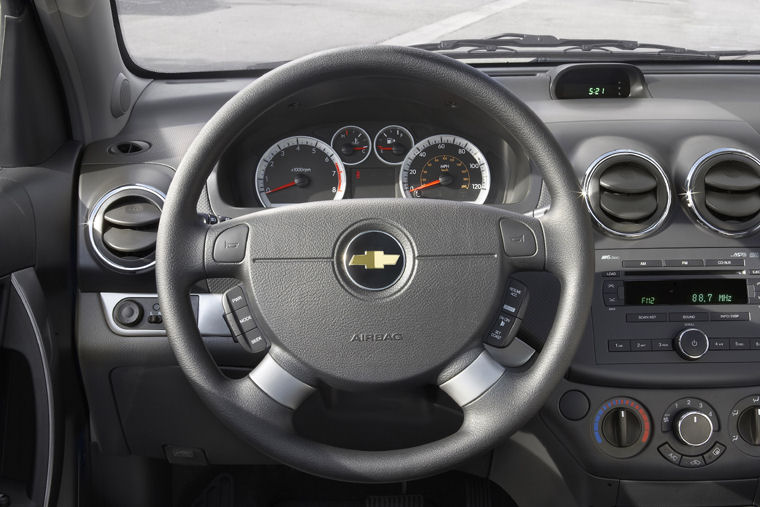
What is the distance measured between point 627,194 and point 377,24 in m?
0.97

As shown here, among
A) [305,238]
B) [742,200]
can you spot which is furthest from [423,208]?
[742,200]

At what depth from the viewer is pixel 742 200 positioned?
5.85ft

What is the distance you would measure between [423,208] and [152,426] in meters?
0.85

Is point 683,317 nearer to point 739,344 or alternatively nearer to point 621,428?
point 739,344

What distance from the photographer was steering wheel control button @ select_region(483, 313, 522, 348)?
143 cm

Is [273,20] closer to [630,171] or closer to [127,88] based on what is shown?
[127,88]

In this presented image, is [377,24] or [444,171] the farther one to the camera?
Answer: [377,24]

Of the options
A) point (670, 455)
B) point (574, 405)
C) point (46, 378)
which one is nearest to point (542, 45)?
point (574, 405)

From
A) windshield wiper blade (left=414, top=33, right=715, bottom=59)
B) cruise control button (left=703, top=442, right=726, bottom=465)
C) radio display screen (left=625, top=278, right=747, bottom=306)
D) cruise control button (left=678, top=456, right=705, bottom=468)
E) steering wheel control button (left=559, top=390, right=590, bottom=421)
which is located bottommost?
cruise control button (left=678, top=456, right=705, bottom=468)

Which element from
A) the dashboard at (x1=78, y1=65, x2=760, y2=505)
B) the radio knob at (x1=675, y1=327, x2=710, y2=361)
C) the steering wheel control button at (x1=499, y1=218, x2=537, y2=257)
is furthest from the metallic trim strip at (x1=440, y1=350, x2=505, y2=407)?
the radio knob at (x1=675, y1=327, x2=710, y2=361)

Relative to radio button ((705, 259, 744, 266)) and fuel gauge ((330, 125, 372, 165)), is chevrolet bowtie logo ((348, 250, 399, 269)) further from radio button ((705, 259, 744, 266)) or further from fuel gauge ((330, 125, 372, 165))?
radio button ((705, 259, 744, 266))

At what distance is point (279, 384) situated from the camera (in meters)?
1.40

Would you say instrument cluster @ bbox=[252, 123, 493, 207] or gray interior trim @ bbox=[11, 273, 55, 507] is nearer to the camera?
gray interior trim @ bbox=[11, 273, 55, 507]

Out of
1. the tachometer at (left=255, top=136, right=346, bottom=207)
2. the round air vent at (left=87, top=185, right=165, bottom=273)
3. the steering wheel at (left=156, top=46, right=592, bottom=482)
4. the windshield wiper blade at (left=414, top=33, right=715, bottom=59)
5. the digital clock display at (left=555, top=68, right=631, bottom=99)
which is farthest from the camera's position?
the windshield wiper blade at (left=414, top=33, right=715, bottom=59)
